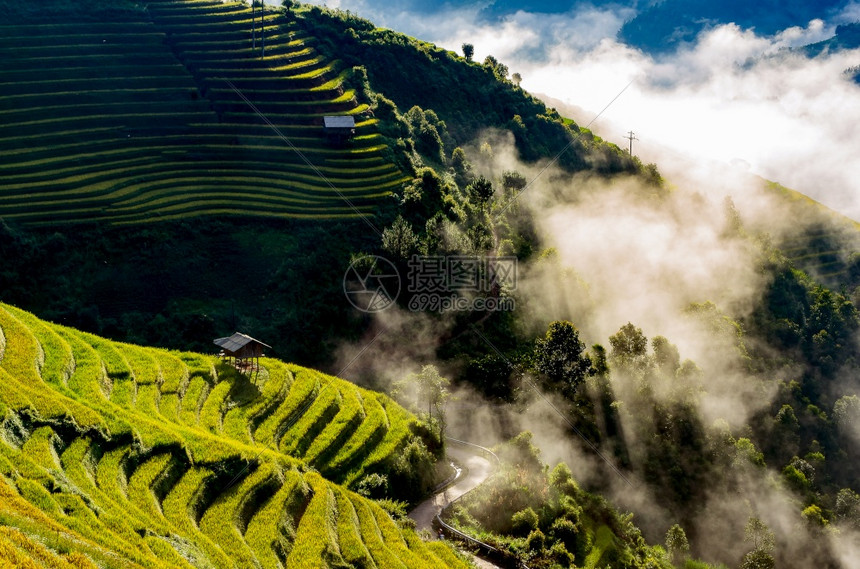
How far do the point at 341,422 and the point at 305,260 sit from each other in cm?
2391

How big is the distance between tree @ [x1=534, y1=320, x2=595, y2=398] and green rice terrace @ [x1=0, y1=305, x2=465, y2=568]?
15926 mm

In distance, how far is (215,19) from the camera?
91125 mm

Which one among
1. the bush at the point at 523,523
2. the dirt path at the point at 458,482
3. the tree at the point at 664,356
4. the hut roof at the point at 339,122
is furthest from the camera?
the hut roof at the point at 339,122

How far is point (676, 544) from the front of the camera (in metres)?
46.2

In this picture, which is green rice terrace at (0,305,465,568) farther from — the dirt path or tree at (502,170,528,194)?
tree at (502,170,528,194)

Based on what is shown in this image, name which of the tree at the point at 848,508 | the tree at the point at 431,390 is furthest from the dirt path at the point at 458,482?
the tree at the point at 848,508

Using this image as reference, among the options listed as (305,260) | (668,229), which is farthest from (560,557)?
(668,229)

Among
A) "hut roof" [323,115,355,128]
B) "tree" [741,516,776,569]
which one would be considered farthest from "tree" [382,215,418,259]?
"tree" [741,516,776,569]

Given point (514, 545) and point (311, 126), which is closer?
point (514, 545)

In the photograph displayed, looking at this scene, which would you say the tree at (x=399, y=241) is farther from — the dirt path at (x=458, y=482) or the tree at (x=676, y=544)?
the tree at (x=676, y=544)

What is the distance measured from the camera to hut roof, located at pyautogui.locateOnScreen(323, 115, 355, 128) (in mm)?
72812

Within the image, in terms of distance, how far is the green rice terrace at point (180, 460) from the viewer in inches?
951

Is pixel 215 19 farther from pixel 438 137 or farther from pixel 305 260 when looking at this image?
pixel 305 260

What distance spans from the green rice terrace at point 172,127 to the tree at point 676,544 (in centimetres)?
4031
